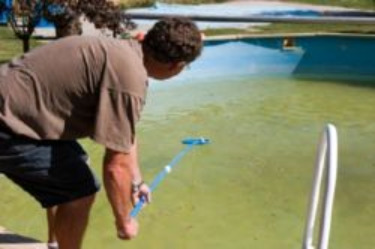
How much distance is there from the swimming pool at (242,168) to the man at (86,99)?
195 cm

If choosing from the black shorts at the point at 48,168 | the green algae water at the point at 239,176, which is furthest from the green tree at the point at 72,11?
the black shorts at the point at 48,168

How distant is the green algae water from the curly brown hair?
7.16 ft

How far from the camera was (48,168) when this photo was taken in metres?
2.74

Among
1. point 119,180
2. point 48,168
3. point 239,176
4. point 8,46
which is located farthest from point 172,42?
point 8,46

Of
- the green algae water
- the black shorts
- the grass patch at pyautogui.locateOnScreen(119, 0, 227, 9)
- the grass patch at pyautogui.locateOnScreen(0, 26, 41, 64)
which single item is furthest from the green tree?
the grass patch at pyautogui.locateOnScreen(119, 0, 227, 9)

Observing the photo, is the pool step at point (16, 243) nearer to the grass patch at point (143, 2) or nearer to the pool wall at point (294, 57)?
the pool wall at point (294, 57)

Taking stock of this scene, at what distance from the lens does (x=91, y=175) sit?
9.23 feet

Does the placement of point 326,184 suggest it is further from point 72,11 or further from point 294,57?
point 294,57

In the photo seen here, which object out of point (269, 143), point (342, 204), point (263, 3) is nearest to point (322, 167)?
point (342, 204)

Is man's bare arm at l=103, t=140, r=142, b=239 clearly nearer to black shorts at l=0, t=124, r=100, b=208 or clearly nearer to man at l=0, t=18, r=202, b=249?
man at l=0, t=18, r=202, b=249

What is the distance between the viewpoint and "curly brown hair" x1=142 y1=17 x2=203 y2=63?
2.59 meters

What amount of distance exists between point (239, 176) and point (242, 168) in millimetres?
289

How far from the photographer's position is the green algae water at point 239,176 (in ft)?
15.9

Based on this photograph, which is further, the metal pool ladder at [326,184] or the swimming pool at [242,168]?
the swimming pool at [242,168]
